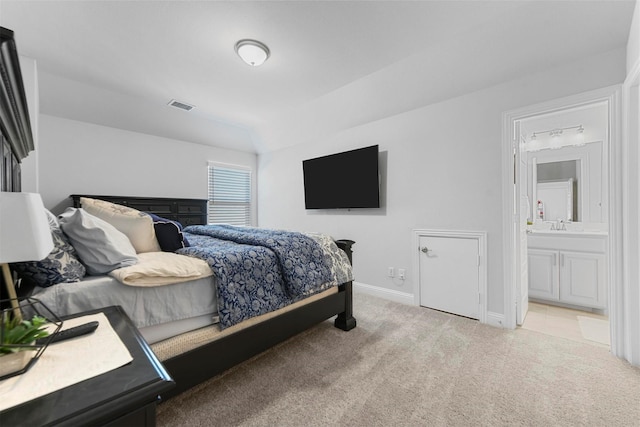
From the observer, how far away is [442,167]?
9.47 ft

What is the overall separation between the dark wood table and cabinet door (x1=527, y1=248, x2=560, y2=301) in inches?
153

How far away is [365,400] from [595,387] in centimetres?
145

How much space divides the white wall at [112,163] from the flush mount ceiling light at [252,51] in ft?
7.67

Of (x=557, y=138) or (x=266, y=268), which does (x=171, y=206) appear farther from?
(x=557, y=138)

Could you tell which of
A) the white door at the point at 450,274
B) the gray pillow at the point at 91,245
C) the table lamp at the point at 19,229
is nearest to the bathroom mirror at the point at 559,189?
the white door at the point at 450,274

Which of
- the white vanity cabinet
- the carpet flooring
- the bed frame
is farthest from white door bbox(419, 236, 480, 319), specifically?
the white vanity cabinet

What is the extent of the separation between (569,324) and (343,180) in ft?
9.20

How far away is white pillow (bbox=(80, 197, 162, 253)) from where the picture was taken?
6.34ft

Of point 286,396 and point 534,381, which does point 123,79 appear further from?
point 534,381

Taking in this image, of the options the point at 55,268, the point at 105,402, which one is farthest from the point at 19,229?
the point at 55,268

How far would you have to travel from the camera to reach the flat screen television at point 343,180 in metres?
3.37

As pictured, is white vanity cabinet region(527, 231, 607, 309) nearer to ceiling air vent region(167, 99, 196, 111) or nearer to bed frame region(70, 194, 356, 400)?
bed frame region(70, 194, 356, 400)

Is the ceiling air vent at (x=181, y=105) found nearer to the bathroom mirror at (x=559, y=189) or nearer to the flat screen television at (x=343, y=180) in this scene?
the flat screen television at (x=343, y=180)

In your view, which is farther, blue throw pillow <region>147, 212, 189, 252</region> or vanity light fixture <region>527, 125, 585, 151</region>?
vanity light fixture <region>527, 125, 585, 151</region>
